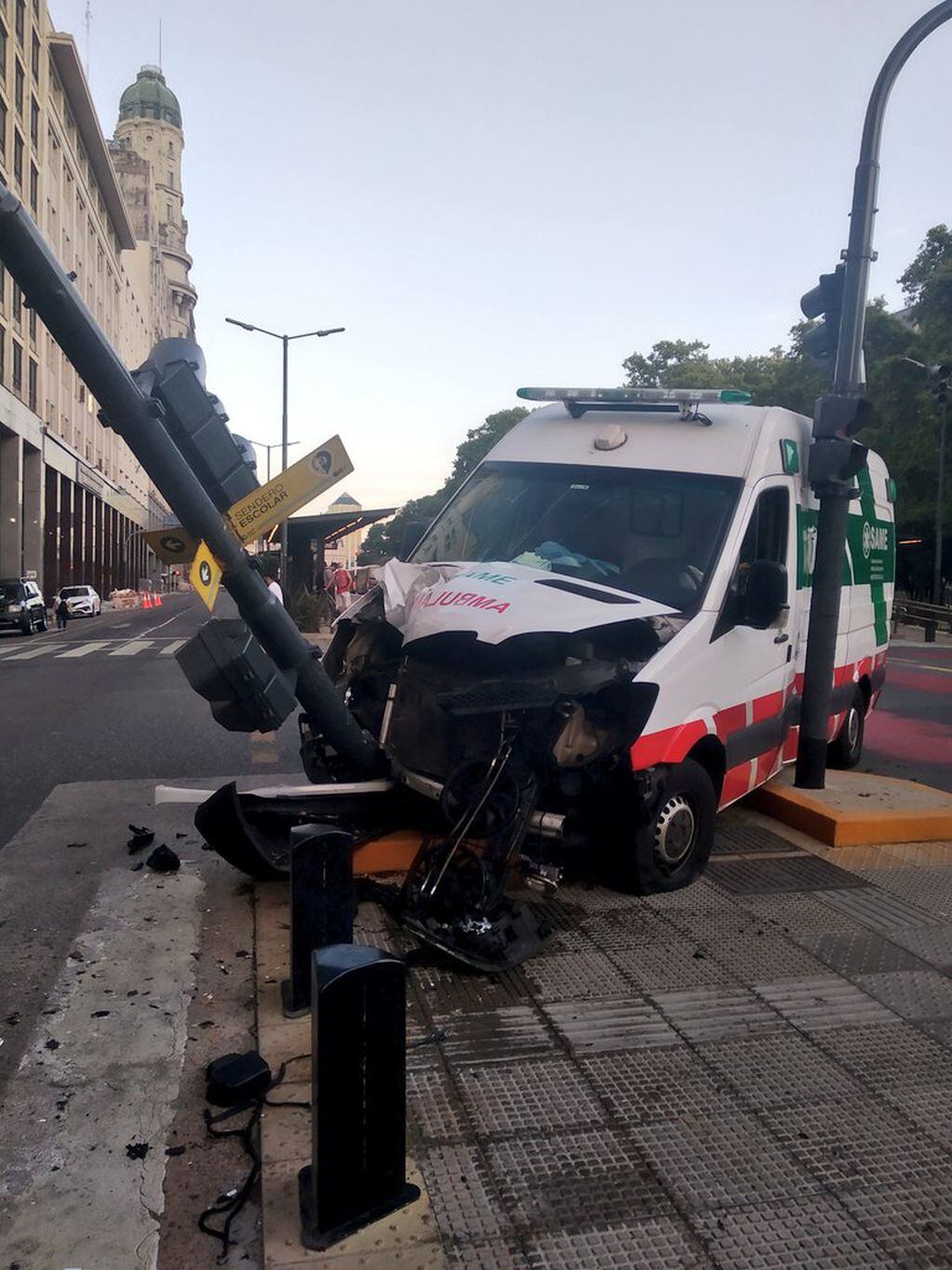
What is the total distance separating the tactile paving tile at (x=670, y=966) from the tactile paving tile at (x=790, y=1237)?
1523 mm

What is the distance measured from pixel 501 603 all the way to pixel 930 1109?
9.05 ft

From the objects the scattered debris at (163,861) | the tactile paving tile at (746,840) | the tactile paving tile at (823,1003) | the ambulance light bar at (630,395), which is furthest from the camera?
the tactile paving tile at (746,840)

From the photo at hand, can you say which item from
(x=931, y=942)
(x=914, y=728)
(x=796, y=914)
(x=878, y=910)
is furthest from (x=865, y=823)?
(x=914, y=728)

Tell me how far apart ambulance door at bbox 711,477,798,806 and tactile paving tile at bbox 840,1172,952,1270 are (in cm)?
295

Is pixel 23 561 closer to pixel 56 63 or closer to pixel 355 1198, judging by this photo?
pixel 56 63

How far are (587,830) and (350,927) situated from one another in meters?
1.63

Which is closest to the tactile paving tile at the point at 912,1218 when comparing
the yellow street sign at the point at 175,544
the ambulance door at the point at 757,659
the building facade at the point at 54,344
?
the ambulance door at the point at 757,659

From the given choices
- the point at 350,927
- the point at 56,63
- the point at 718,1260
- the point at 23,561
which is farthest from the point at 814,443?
the point at 56,63

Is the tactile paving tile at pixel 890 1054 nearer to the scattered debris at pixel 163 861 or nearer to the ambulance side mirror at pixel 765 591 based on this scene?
the ambulance side mirror at pixel 765 591

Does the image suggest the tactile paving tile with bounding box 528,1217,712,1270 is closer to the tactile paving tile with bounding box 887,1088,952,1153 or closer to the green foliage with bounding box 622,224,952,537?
the tactile paving tile with bounding box 887,1088,952,1153

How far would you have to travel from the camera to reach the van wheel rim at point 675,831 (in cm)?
555

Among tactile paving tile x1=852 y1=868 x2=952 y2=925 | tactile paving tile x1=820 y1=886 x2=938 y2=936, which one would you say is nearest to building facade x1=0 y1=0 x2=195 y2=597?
tactile paving tile x1=852 y1=868 x2=952 y2=925

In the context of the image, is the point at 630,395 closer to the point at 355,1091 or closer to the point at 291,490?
the point at 291,490

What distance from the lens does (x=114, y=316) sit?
244ft
